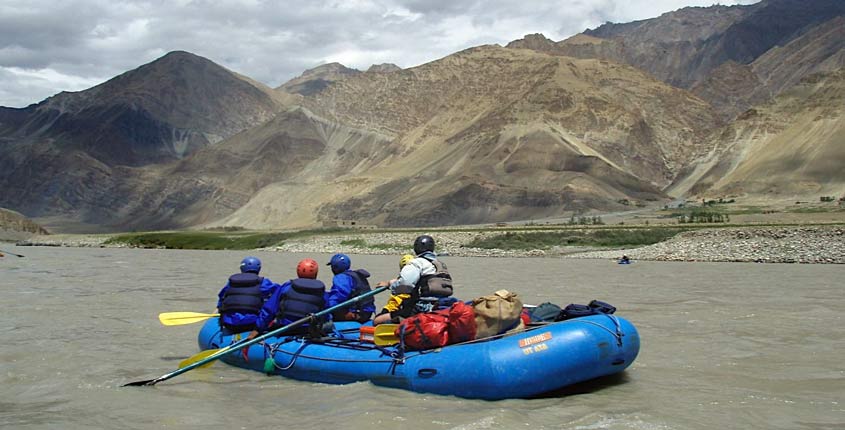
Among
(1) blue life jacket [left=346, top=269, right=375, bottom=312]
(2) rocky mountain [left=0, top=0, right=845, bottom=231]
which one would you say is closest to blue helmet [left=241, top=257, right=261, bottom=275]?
(1) blue life jacket [left=346, top=269, right=375, bottom=312]

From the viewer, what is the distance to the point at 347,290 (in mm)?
13391

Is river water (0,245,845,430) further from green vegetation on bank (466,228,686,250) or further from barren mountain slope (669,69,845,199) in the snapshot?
barren mountain slope (669,69,845,199)

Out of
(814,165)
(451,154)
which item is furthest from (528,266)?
(451,154)

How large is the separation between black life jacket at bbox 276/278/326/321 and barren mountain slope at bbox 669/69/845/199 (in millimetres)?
82564

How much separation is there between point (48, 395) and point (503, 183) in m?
94.9

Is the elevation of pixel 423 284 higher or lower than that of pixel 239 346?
higher

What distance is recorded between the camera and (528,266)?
39.6 meters

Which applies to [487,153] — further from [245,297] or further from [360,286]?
[245,297]

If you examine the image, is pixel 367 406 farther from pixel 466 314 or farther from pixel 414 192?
pixel 414 192

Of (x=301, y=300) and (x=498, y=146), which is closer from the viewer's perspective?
(x=301, y=300)

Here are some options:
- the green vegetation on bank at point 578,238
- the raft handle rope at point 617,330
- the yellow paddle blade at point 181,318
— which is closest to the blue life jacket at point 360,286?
the yellow paddle blade at point 181,318

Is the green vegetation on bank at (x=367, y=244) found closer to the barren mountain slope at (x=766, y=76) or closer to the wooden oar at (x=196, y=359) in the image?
the wooden oar at (x=196, y=359)

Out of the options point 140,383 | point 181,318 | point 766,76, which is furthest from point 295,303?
point 766,76

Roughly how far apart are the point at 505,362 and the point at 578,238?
147ft
